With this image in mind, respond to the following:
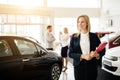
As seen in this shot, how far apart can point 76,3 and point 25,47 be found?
36.5 ft

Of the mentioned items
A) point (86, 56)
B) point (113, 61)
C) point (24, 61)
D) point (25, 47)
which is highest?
point (86, 56)

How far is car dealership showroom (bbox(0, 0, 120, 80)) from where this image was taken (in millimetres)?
3041

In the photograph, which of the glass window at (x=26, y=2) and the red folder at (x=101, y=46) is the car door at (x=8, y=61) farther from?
the glass window at (x=26, y=2)

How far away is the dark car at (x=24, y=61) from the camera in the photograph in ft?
16.8

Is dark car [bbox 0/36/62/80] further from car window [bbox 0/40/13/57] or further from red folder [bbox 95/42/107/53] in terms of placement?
red folder [bbox 95/42/107/53]

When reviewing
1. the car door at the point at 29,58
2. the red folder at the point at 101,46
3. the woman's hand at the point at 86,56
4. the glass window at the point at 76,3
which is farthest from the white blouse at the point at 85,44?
the glass window at the point at 76,3

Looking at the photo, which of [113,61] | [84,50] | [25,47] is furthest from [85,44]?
[113,61]

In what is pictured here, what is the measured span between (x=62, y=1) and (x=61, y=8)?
2.53ft

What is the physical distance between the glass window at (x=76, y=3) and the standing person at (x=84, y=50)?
499 inches

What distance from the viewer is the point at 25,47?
579 cm

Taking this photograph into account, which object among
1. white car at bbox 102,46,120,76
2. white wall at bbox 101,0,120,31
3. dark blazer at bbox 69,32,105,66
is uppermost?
white wall at bbox 101,0,120,31

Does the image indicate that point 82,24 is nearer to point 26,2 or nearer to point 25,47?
point 25,47

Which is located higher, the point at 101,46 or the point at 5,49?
the point at 101,46

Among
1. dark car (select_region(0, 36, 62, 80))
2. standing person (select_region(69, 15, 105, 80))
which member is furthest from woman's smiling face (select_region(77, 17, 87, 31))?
dark car (select_region(0, 36, 62, 80))
